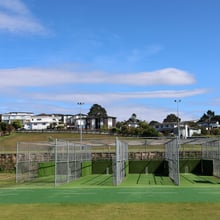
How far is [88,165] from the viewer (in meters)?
36.3

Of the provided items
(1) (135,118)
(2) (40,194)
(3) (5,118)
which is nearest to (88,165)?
(2) (40,194)

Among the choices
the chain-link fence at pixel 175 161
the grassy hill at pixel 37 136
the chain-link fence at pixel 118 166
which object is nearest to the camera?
the chain-link fence at pixel 118 166

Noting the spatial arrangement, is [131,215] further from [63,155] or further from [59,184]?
[63,155]

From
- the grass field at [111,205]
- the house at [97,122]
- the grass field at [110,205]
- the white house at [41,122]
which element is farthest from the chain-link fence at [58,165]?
the white house at [41,122]

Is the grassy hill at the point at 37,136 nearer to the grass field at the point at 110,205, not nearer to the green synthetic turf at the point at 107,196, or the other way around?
the green synthetic turf at the point at 107,196

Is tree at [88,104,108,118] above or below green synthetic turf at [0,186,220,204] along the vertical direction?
above

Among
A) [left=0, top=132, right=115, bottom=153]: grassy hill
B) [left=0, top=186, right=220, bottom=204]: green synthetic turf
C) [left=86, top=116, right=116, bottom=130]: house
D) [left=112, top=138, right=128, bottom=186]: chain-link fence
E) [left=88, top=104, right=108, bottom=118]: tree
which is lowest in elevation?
[left=0, top=186, right=220, bottom=204]: green synthetic turf

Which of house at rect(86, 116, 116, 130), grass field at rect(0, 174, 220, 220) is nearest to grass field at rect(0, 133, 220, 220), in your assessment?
grass field at rect(0, 174, 220, 220)

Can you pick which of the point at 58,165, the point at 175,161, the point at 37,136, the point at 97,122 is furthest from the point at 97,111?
the point at 58,165

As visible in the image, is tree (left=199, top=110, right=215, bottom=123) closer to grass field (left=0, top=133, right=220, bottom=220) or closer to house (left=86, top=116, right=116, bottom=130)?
house (left=86, top=116, right=116, bottom=130)

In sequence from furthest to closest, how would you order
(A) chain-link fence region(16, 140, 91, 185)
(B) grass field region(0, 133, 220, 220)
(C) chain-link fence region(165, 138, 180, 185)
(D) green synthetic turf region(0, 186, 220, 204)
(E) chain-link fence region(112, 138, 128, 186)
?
(A) chain-link fence region(16, 140, 91, 185) → (C) chain-link fence region(165, 138, 180, 185) → (E) chain-link fence region(112, 138, 128, 186) → (D) green synthetic turf region(0, 186, 220, 204) → (B) grass field region(0, 133, 220, 220)

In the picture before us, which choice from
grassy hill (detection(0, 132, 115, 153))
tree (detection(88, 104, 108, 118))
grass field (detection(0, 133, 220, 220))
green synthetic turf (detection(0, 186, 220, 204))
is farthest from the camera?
tree (detection(88, 104, 108, 118))

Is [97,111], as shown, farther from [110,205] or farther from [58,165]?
[110,205]

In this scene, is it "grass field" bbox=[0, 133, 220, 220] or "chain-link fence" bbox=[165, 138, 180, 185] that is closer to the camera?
"grass field" bbox=[0, 133, 220, 220]
